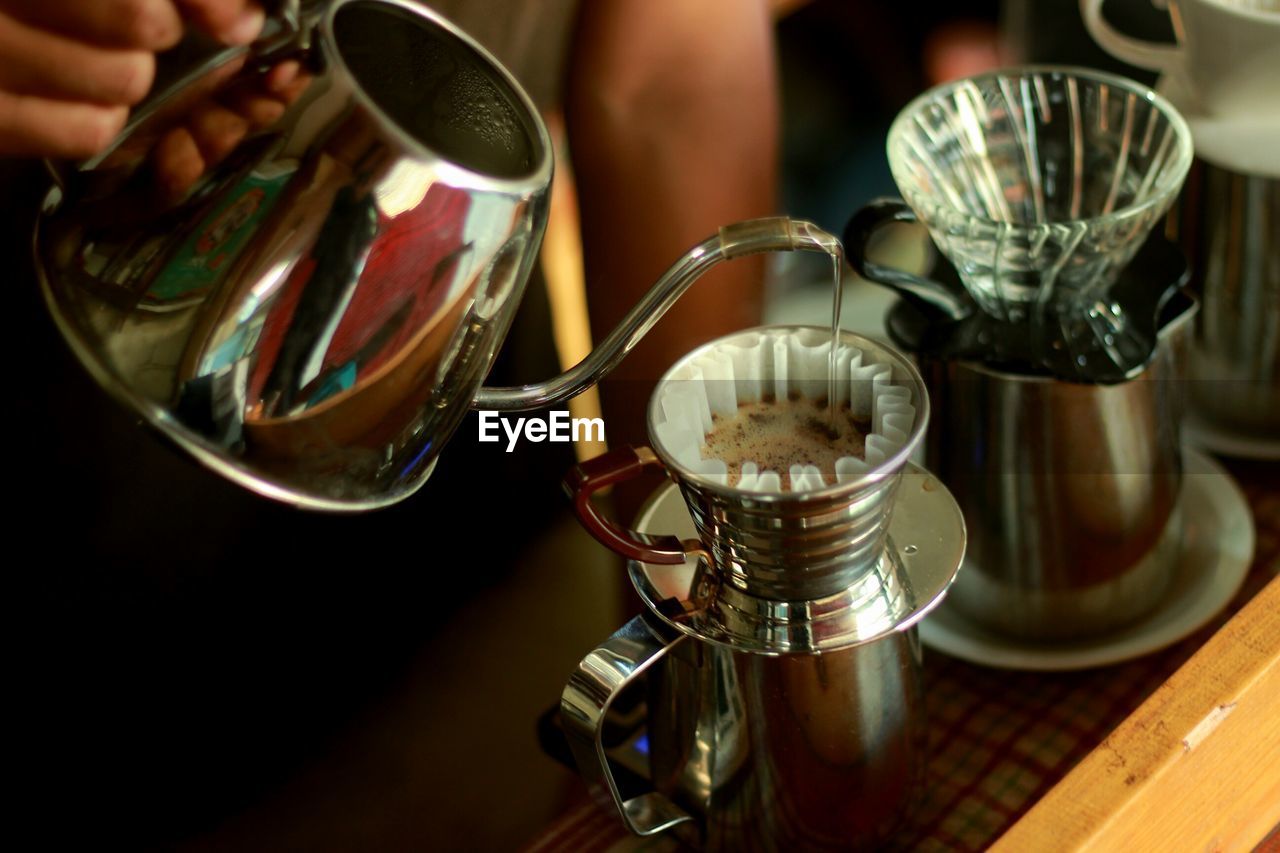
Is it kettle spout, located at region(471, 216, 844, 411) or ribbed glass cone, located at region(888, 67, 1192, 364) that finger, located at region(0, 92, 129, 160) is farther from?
ribbed glass cone, located at region(888, 67, 1192, 364)

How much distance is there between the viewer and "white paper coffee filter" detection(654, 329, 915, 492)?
1.57 ft

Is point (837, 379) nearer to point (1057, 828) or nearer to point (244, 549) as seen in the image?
point (1057, 828)

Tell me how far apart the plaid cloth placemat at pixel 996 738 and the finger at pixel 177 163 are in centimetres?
35

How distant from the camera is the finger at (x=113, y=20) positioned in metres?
0.43

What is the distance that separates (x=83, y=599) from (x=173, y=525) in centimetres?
9

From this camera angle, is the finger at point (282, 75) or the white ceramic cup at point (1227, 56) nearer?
the finger at point (282, 75)

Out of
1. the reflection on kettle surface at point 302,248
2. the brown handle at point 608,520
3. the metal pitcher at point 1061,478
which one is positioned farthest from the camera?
the metal pitcher at point 1061,478

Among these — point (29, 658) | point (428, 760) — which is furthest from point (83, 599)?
point (428, 760)

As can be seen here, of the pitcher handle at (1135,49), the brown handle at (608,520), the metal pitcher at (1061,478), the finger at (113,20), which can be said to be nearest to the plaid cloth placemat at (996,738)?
the metal pitcher at (1061,478)

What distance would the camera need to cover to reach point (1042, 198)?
711 millimetres

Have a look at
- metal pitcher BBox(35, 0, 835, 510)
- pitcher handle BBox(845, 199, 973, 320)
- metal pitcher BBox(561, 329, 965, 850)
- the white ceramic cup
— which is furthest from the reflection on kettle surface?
the white ceramic cup

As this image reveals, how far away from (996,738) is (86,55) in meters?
0.50

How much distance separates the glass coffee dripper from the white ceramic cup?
0.06 m

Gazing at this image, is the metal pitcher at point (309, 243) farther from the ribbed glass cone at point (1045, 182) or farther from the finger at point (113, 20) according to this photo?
the ribbed glass cone at point (1045, 182)
